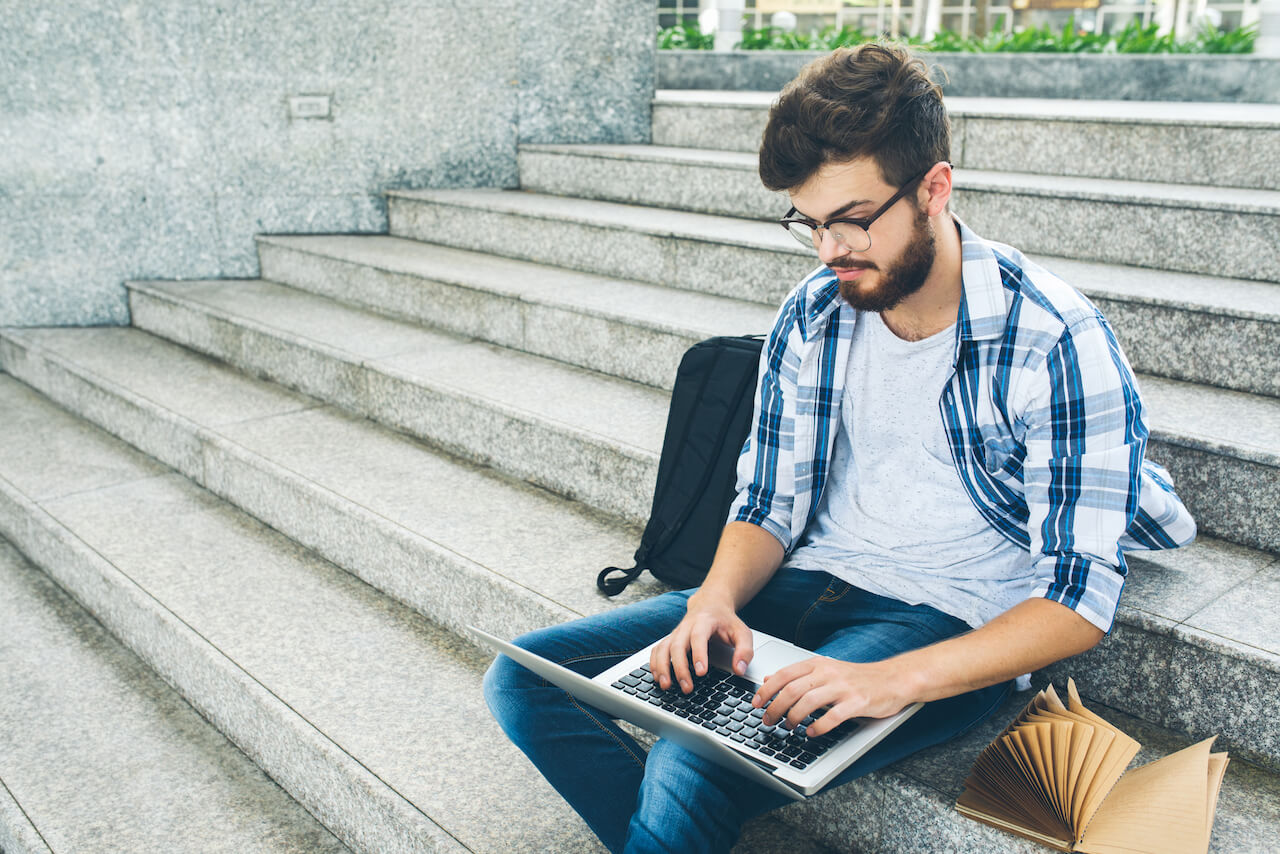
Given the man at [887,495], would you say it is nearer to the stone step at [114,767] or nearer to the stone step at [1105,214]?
the stone step at [114,767]

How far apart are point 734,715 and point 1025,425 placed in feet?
2.10

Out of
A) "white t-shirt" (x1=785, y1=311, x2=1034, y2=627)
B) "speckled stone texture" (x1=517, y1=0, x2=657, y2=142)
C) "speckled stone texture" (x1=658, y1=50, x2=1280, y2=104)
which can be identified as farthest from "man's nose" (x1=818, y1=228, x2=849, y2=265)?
"speckled stone texture" (x1=517, y1=0, x2=657, y2=142)

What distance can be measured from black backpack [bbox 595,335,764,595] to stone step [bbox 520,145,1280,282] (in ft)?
4.62

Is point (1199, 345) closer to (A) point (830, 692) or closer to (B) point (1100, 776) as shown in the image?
(B) point (1100, 776)

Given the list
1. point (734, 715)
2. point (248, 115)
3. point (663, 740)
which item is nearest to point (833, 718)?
point (734, 715)

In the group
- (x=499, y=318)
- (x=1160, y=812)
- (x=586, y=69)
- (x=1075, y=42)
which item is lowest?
(x=1160, y=812)

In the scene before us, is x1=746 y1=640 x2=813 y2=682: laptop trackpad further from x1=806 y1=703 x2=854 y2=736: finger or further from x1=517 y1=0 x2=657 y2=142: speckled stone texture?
x1=517 y1=0 x2=657 y2=142: speckled stone texture

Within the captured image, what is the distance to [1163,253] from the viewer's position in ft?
9.86

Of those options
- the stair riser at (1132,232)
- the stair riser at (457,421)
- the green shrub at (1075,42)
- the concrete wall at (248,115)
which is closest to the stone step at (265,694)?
the stair riser at (457,421)

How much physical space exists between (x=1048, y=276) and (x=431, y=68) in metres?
4.24

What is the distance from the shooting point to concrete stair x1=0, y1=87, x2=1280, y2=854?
1948 mm

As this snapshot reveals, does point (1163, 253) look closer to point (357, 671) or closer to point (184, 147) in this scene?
point (357, 671)

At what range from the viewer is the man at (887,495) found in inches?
60.1

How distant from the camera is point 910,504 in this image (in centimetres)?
182
